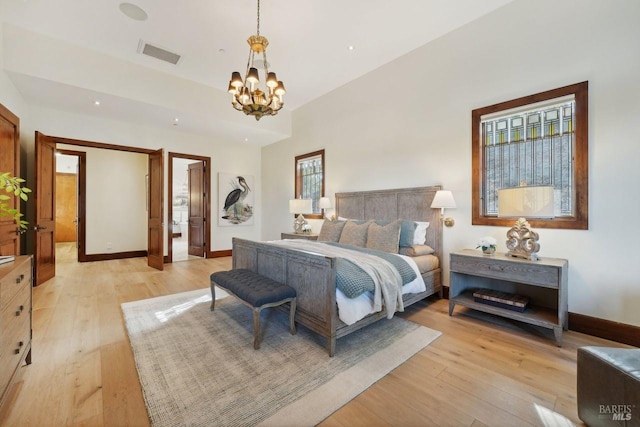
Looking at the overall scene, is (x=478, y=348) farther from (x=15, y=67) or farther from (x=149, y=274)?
(x=15, y=67)

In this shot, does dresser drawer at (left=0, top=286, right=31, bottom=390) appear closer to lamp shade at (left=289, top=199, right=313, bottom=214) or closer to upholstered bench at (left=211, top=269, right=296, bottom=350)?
upholstered bench at (left=211, top=269, right=296, bottom=350)

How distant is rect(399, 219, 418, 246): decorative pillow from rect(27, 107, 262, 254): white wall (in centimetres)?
471

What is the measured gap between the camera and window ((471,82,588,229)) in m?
2.65

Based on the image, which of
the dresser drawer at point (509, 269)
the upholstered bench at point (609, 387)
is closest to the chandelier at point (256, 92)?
the dresser drawer at point (509, 269)

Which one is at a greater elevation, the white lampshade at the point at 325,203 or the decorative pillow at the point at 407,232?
the white lampshade at the point at 325,203

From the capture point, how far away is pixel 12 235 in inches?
137

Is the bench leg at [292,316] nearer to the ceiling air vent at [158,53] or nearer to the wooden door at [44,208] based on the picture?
the ceiling air vent at [158,53]

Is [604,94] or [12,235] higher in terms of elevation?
[604,94]

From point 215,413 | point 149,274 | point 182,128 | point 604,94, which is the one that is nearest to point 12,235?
point 149,274

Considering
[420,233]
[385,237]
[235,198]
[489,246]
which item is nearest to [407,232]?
[420,233]

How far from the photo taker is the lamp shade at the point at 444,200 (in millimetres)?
3396

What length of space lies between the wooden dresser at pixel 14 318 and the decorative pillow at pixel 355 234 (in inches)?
125

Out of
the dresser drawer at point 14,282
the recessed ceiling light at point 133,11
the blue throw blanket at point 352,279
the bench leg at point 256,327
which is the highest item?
the recessed ceiling light at point 133,11

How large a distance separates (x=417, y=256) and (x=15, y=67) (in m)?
5.66
